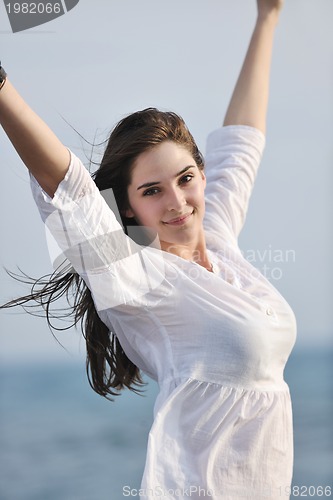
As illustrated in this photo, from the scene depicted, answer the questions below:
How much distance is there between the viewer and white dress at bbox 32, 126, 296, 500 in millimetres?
1423

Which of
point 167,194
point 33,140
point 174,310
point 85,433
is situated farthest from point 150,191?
point 85,433

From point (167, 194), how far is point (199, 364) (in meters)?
0.34

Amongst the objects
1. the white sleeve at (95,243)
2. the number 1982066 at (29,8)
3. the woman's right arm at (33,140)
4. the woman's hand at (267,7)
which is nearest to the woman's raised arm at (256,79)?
the woman's hand at (267,7)

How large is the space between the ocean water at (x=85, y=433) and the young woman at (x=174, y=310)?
6.43ft

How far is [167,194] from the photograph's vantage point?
5.20 ft

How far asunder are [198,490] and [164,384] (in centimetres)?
20

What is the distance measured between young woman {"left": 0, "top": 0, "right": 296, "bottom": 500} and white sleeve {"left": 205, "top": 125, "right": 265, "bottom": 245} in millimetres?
117

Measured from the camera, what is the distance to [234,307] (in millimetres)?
1516

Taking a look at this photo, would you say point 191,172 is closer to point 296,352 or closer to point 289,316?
point 289,316

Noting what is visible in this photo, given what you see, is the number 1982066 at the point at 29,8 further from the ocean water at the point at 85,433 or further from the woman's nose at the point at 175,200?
the ocean water at the point at 85,433

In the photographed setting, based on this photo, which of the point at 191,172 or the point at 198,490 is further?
the point at 191,172

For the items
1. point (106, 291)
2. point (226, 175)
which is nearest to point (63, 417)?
A: point (226, 175)
